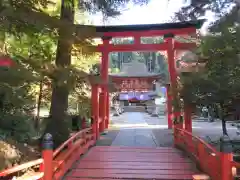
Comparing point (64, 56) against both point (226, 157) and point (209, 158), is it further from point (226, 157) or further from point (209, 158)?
point (226, 157)

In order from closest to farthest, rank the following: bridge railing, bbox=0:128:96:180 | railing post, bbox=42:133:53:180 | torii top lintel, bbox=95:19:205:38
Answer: bridge railing, bbox=0:128:96:180 < railing post, bbox=42:133:53:180 < torii top lintel, bbox=95:19:205:38

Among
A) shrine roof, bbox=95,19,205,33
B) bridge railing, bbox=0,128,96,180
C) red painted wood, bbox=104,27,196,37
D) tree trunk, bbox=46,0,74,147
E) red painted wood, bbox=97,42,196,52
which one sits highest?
shrine roof, bbox=95,19,205,33

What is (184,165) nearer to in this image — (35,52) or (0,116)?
(0,116)

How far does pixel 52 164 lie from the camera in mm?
6332

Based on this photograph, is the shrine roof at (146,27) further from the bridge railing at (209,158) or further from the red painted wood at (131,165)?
the red painted wood at (131,165)

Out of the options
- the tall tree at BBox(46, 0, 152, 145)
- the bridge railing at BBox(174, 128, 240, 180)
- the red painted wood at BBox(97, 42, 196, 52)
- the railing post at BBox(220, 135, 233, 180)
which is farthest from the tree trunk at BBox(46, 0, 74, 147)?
the red painted wood at BBox(97, 42, 196, 52)

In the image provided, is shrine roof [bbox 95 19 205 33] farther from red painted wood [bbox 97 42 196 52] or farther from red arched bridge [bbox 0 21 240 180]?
red painted wood [bbox 97 42 196 52]

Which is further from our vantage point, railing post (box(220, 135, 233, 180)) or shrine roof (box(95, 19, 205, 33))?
shrine roof (box(95, 19, 205, 33))

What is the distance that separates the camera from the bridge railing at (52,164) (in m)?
5.35

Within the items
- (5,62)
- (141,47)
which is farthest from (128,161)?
(141,47)

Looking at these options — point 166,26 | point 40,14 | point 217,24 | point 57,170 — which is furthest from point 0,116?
point 166,26

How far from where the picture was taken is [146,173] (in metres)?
7.64

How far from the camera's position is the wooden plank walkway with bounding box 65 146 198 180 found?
7.46m

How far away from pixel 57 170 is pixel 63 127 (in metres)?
2.75
